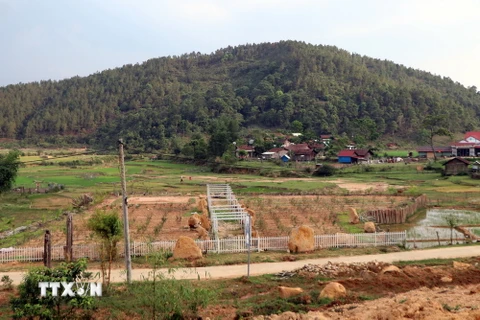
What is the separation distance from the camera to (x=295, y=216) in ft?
91.6

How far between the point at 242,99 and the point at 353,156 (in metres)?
65.4

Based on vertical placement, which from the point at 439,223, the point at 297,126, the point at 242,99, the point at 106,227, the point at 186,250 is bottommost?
the point at 439,223

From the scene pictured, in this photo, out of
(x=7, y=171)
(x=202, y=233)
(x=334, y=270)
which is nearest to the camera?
(x=334, y=270)

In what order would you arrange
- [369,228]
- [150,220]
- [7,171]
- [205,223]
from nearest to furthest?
[369,228] < [205,223] < [150,220] < [7,171]

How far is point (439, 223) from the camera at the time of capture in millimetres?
27078

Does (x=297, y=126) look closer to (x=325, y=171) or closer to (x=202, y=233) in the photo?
(x=325, y=171)

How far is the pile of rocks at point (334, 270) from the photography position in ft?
47.8

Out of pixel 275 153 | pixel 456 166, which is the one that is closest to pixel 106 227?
Result: pixel 456 166

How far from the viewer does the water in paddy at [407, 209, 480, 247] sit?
23370mm

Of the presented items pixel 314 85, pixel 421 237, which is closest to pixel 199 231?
pixel 421 237

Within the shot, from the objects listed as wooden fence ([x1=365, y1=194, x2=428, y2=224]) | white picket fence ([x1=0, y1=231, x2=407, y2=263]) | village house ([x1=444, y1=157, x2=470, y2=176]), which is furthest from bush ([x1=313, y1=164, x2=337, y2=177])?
white picket fence ([x1=0, y1=231, x2=407, y2=263])

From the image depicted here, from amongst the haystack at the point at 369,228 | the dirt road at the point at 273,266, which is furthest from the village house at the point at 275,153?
the dirt road at the point at 273,266

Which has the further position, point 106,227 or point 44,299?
point 106,227

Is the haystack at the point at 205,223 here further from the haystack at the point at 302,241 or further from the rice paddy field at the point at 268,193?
the haystack at the point at 302,241
